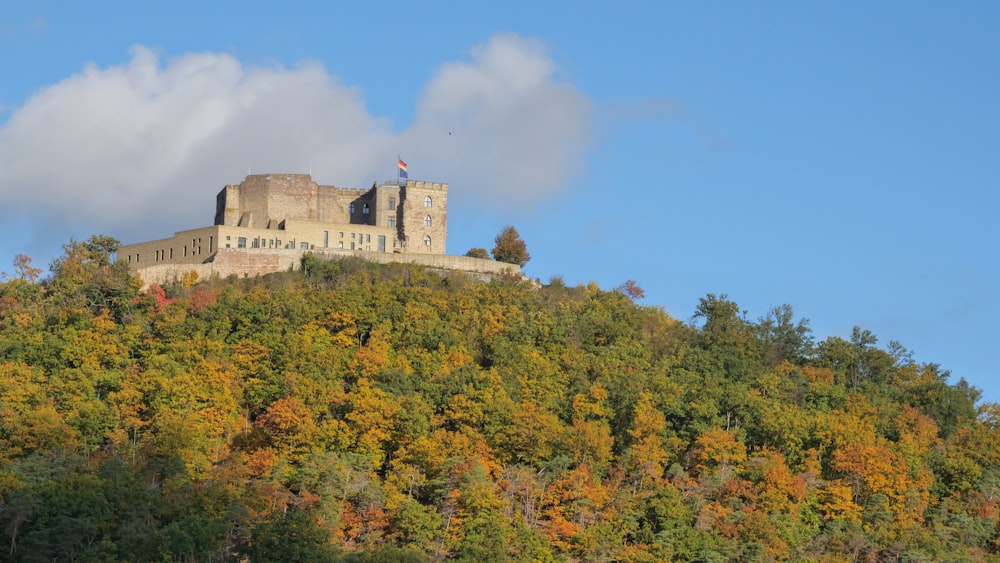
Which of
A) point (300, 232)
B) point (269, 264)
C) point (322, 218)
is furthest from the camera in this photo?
point (322, 218)

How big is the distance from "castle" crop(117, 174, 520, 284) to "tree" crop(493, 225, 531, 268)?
4112 mm

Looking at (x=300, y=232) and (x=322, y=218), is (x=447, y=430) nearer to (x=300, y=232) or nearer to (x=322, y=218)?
(x=300, y=232)

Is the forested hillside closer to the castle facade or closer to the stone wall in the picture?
the stone wall

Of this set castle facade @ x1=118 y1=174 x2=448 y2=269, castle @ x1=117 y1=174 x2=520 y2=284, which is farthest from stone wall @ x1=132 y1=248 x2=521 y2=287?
castle facade @ x1=118 y1=174 x2=448 y2=269

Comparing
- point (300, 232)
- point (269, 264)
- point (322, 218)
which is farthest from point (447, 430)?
point (322, 218)

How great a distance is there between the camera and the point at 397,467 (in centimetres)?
7588

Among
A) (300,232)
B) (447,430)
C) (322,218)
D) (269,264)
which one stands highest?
(322,218)

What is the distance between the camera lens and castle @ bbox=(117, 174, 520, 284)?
310ft

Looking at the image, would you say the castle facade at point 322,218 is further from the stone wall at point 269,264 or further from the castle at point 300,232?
the stone wall at point 269,264

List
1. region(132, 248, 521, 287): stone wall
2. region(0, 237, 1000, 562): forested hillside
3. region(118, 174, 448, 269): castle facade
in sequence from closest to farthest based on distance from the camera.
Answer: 1. region(0, 237, 1000, 562): forested hillside
2. region(132, 248, 521, 287): stone wall
3. region(118, 174, 448, 269): castle facade

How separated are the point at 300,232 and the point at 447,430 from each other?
2163 cm

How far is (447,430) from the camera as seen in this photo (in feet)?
262

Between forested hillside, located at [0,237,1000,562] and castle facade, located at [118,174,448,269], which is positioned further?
castle facade, located at [118,174,448,269]

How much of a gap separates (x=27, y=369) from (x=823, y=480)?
118ft
